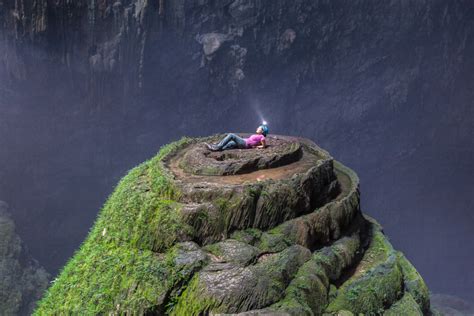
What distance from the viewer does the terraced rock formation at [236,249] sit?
26.7 ft

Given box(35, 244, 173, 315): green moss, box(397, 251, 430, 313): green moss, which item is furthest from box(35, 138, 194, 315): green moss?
box(397, 251, 430, 313): green moss

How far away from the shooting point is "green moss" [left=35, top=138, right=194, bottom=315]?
27.2 ft

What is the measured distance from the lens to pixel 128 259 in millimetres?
9148

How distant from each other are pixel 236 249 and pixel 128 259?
2719mm

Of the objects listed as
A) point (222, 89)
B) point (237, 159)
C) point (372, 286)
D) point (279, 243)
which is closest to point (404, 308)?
point (372, 286)

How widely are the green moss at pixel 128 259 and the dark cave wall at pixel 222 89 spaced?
88.7 feet

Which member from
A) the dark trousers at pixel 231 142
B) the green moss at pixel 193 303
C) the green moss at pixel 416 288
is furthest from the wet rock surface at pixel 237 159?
the green moss at pixel 416 288

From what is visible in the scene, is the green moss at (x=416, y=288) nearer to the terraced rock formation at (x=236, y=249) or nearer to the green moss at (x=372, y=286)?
the terraced rock formation at (x=236, y=249)

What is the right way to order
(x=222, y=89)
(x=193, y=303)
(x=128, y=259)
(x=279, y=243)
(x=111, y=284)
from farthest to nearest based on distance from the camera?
(x=222, y=89) → (x=279, y=243) → (x=128, y=259) → (x=111, y=284) → (x=193, y=303)

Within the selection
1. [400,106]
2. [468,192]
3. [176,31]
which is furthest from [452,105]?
[176,31]

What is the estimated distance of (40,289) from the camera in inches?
1047

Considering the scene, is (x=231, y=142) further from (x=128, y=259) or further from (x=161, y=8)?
(x=161, y=8)

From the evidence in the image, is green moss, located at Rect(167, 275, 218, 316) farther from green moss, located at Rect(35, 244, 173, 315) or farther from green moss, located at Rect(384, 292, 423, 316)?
green moss, located at Rect(384, 292, 423, 316)

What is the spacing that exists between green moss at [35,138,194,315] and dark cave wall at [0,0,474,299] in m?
27.0
